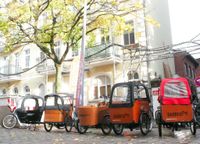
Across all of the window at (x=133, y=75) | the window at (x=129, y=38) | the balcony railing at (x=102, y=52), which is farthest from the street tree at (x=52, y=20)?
the window at (x=133, y=75)

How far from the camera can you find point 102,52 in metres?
24.2

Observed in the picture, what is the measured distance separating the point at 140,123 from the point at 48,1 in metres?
10.2

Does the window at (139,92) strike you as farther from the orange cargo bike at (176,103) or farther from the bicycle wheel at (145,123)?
the orange cargo bike at (176,103)

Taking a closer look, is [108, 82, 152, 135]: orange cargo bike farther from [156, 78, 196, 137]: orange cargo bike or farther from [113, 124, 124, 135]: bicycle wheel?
[156, 78, 196, 137]: orange cargo bike

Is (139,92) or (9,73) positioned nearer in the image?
(139,92)

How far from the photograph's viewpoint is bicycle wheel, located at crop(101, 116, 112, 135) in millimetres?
12172

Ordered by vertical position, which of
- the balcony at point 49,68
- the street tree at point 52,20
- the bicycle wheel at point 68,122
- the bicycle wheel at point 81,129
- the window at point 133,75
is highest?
the street tree at point 52,20

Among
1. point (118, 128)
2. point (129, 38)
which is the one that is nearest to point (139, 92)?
point (118, 128)

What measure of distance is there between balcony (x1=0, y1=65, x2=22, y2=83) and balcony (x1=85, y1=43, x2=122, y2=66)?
10.1 m

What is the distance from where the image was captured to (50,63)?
28.8m

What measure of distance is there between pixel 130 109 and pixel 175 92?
1.68 meters

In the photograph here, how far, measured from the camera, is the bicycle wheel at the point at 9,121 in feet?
55.6

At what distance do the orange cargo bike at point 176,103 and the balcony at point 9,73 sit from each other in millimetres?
23330

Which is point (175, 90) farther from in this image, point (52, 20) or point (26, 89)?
point (26, 89)
